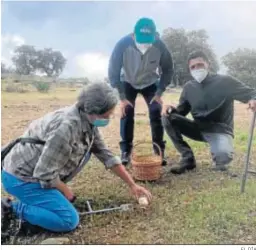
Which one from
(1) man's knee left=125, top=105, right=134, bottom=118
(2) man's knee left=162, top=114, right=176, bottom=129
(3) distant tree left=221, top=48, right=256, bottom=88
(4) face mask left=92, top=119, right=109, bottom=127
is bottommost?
(2) man's knee left=162, top=114, right=176, bottom=129

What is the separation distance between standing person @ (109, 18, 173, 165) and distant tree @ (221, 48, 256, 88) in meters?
3.69

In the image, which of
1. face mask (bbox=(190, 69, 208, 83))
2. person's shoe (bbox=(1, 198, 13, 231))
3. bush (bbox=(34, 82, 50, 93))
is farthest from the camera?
bush (bbox=(34, 82, 50, 93))

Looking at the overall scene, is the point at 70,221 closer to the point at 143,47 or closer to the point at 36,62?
the point at 143,47

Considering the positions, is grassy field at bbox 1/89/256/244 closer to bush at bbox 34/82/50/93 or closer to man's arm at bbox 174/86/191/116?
man's arm at bbox 174/86/191/116

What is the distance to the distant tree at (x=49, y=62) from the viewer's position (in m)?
13.5

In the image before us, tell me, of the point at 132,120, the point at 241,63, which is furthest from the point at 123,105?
the point at 241,63

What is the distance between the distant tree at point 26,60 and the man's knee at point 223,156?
9.62 m

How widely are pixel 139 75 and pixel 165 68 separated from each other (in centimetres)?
28

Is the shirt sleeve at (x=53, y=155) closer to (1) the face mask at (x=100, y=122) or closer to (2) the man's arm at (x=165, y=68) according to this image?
(1) the face mask at (x=100, y=122)

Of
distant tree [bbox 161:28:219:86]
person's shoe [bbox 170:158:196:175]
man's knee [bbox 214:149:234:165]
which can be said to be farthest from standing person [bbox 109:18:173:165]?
distant tree [bbox 161:28:219:86]

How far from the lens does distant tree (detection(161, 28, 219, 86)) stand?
6.27m

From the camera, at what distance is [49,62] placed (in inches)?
536

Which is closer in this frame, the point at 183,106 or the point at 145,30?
the point at 145,30

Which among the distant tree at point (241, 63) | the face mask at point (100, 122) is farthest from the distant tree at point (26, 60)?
the face mask at point (100, 122)
